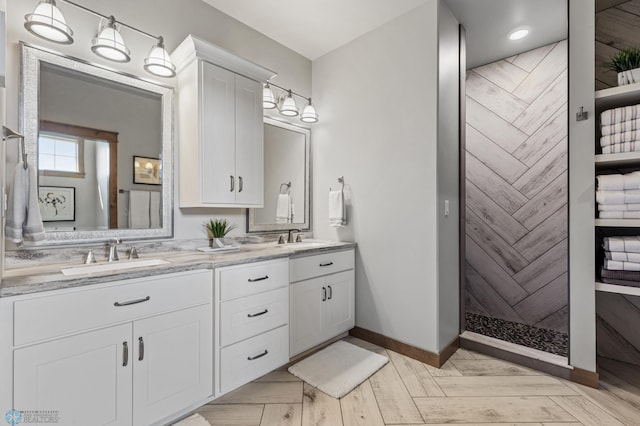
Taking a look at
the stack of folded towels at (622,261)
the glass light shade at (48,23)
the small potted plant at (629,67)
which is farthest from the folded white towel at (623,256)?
the glass light shade at (48,23)

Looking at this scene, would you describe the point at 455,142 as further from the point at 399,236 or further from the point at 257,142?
the point at 257,142

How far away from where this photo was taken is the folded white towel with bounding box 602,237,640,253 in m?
1.77

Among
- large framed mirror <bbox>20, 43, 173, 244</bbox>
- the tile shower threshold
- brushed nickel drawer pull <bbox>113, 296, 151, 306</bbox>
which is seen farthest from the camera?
the tile shower threshold

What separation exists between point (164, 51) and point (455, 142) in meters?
2.32

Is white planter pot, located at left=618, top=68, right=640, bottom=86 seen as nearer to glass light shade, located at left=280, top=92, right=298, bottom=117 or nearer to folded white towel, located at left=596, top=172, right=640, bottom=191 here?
folded white towel, located at left=596, top=172, right=640, bottom=191

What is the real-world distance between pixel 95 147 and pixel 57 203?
39 cm

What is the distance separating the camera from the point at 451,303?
2.44 meters

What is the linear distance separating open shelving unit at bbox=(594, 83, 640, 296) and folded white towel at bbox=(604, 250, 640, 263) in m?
0.17

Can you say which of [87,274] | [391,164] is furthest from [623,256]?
[87,274]

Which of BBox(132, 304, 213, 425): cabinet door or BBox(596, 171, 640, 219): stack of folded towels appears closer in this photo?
BBox(132, 304, 213, 425): cabinet door

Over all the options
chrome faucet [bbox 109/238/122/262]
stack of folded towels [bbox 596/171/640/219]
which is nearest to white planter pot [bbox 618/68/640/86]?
stack of folded towels [bbox 596/171/640/219]

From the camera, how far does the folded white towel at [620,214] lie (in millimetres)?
1779

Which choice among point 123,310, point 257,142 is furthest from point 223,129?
point 123,310

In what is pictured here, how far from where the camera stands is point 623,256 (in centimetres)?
180
